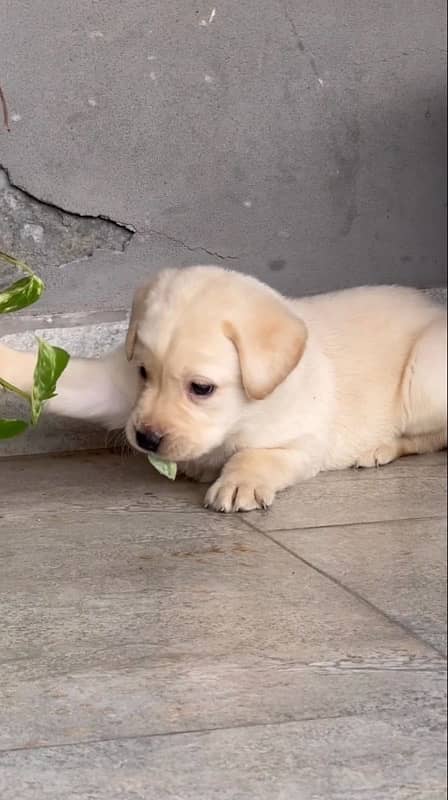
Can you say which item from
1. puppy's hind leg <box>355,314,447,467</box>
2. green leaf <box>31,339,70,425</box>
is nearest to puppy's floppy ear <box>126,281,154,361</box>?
green leaf <box>31,339,70,425</box>

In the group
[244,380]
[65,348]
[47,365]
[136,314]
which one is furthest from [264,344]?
[65,348]

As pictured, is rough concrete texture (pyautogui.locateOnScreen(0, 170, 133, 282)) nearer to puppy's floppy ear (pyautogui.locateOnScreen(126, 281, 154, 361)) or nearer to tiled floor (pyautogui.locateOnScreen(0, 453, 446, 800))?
puppy's floppy ear (pyautogui.locateOnScreen(126, 281, 154, 361))

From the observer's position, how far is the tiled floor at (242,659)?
3.68 feet

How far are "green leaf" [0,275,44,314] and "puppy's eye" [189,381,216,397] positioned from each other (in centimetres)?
29

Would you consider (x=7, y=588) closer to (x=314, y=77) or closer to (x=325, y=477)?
(x=325, y=477)

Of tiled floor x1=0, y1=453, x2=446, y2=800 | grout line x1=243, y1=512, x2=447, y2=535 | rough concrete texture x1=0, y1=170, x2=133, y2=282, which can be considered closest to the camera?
grout line x1=243, y1=512, x2=447, y2=535

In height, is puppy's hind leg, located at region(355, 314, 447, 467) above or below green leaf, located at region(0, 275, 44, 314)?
above

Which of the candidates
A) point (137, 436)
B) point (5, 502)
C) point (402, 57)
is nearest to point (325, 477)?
point (137, 436)

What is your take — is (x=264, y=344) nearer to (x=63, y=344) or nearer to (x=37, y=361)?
(x=37, y=361)

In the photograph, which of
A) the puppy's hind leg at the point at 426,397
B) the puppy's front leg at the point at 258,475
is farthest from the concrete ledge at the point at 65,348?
the puppy's hind leg at the point at 426,397

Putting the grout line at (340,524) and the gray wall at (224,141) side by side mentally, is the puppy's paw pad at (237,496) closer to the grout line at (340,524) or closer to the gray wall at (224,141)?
the grout line at (340,524)

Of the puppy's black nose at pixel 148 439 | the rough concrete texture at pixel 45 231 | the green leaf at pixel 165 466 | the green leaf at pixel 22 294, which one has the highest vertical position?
the green leaf at pixel 22 294

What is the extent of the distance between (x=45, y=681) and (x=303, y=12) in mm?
1286

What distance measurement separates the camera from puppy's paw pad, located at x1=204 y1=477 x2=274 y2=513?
209cm
